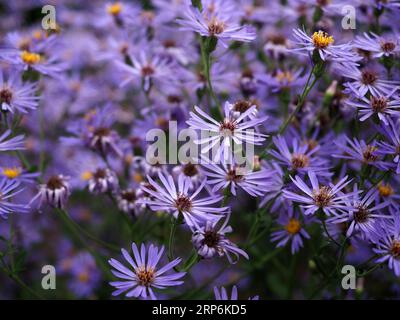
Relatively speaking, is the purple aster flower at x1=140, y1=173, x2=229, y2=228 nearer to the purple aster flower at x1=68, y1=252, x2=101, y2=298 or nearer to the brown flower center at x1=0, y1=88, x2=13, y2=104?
the brown flower center at x1=0, y1=88, x2=13, y2=104

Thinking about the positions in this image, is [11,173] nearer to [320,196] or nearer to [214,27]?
[214,27]

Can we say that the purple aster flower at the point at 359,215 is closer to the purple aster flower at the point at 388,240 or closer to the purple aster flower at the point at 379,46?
the purple aster flower at the point at 388,240

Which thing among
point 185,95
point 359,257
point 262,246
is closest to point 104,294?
point 262,246

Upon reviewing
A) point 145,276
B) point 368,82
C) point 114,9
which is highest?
point 114,9

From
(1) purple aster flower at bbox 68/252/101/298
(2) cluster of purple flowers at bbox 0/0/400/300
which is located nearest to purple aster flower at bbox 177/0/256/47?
(2) cluster of purple flowers at bbox 0/0/400/300

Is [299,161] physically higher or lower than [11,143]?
lower

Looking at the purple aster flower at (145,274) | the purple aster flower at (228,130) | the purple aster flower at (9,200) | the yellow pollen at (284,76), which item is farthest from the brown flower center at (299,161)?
the purple aster flower at (9,200)

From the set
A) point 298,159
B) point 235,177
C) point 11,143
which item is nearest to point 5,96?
→ point 11,143
